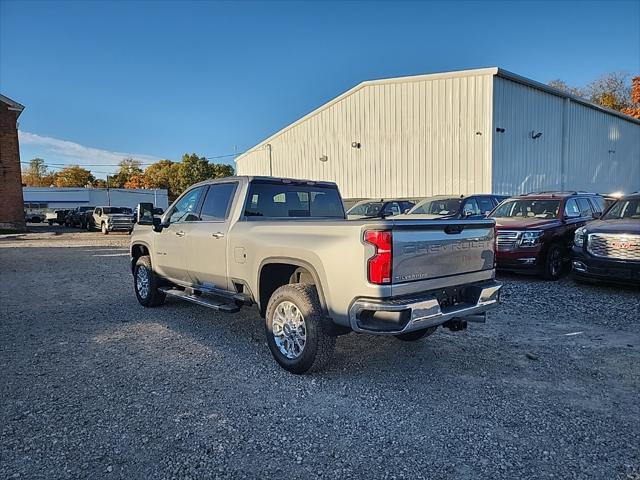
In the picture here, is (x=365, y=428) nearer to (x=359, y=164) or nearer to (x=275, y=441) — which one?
(x=275, y=441)

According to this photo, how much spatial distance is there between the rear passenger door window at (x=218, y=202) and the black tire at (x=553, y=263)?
6.45 meters

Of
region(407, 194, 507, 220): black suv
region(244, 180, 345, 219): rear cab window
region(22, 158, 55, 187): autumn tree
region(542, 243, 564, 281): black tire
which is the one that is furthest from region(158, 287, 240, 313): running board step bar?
region(22, 158, 55, 187): autumn tree

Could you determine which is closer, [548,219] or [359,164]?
[548,219]

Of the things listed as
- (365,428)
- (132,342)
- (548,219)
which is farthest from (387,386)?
(548,219)

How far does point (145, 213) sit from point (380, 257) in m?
4.54

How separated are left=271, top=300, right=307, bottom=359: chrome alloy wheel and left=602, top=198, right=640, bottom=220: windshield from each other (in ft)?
23.4

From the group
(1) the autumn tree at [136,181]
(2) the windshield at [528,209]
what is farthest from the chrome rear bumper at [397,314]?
(1) the autumn tree at [136,181]

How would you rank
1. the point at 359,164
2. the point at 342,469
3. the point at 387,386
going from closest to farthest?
the point at 342,469 → the point at 387,386 → the point at 359,164

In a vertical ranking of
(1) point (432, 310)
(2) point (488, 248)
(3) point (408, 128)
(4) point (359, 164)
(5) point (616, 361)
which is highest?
(3) point (408, 128)

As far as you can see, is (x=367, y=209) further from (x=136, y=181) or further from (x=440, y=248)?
(x=136, y=181)

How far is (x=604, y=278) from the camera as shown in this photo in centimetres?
751

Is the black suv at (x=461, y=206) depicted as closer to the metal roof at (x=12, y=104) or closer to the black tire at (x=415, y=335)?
the black tire at (x=415, y=335)

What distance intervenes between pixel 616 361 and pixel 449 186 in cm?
1777

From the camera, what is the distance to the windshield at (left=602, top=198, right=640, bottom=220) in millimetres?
8227
